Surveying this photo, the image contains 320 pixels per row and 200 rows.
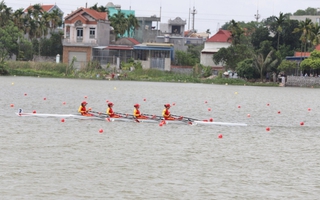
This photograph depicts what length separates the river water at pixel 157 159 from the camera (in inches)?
704

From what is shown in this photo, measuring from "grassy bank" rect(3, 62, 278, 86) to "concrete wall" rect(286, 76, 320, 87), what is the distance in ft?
15.3

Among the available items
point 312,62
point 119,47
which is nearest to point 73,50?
point 119,47

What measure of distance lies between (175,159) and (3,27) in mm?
68009

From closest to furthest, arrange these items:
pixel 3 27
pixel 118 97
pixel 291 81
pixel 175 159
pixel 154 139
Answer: pixel 175 159
pixel 154 139
pixel 118 97
pixel 291 81
pixel 3 27

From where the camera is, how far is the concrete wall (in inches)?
3019

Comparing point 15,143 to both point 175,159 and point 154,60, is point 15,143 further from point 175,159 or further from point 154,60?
point 154,60

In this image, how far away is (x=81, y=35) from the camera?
288 ft

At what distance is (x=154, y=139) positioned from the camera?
26969mm

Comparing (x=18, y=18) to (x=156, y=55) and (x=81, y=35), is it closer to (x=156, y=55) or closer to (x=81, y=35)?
(x=81, y=35)

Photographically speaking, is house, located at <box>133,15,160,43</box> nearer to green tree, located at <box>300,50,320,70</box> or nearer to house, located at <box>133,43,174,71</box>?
house, located at <box>133,43,174,71</box>

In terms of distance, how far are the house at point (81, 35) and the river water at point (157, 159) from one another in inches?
1888

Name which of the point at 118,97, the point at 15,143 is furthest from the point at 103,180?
the point at 118,97

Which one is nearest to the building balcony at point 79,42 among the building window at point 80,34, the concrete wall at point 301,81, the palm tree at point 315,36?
the building window at point 80,34

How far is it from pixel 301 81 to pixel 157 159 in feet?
189
